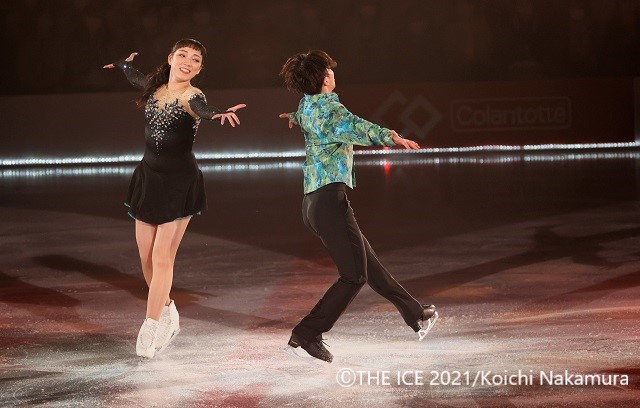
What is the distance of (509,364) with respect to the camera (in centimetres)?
533

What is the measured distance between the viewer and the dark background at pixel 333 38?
23.4 m

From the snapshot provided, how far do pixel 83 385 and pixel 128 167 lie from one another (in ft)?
51.1

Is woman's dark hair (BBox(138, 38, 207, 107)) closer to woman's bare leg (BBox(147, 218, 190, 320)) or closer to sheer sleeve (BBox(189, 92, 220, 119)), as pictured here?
sheer sleeve (BBox(189, 92, 220, 119))

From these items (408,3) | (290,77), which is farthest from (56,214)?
(408,3)

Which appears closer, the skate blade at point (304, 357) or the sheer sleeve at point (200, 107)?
the skate blade at point (304, 357)

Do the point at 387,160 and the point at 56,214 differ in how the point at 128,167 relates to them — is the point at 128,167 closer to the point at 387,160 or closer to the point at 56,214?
the point at 387,160

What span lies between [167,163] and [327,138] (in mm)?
963

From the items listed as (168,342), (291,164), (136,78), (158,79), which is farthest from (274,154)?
(168,342)

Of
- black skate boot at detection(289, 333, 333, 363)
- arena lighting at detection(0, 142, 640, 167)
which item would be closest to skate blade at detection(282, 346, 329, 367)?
black skate boot at detection(289, 333, 333, 363)

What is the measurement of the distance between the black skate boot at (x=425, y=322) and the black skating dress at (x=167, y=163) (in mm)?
1362

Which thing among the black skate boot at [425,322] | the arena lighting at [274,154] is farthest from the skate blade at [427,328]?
the arena lighting at [274,154]

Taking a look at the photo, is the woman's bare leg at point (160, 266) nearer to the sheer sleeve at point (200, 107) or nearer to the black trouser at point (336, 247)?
the sheer sleeve at point (200, 107)

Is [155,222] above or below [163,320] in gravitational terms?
above

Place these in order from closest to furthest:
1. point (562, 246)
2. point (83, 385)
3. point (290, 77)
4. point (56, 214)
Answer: point (83, 385) → point (290, 77) → point (562, 246) → point (56, 214)
